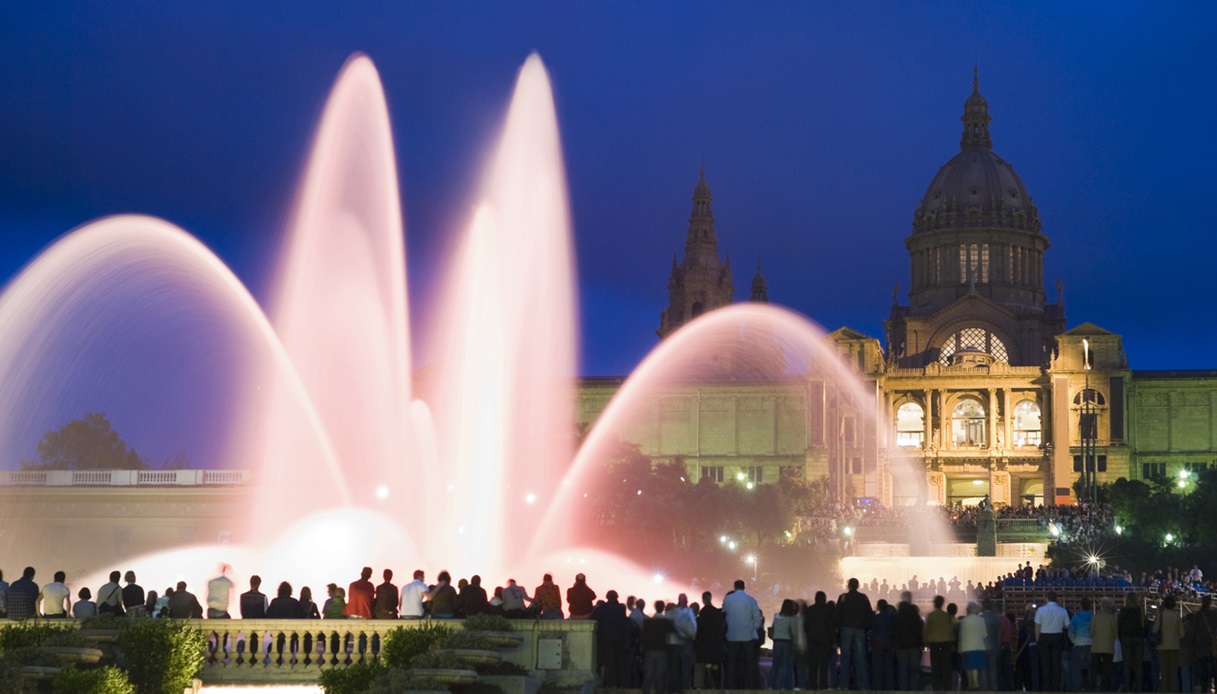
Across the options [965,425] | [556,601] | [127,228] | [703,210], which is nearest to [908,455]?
[965,425]

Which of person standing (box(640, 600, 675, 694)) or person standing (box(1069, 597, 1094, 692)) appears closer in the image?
person standing (box(640, 600, 675, 694))

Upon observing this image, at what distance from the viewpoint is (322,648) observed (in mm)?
24359

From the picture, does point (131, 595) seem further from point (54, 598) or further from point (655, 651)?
point (655, 651)

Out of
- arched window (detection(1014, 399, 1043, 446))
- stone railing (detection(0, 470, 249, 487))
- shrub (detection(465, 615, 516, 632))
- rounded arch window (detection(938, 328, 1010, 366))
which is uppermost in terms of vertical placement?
rounded arch window (detection(938, 328, 1010, 366))

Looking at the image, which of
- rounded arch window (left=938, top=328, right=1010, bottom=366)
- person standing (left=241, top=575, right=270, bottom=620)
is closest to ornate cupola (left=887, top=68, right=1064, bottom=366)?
rounded arch window (left=938, top=328, right=1010, bottom=366)

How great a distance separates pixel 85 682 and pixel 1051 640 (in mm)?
13649

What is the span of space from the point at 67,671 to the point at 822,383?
93.0m

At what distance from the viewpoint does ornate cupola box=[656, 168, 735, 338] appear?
419 ft

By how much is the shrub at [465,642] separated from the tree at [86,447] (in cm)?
8778

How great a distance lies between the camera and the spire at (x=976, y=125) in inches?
5305

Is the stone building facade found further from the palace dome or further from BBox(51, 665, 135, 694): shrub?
BBox(51, 665, 135, 694): shrub

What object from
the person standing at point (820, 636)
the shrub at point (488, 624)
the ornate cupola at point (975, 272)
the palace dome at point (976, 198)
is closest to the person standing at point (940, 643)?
the person standing at point (820, 636)

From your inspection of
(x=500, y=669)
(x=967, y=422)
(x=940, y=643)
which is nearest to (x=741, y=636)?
(x=940, y=643)

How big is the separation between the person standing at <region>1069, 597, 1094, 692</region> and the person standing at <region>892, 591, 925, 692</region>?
2.28m
